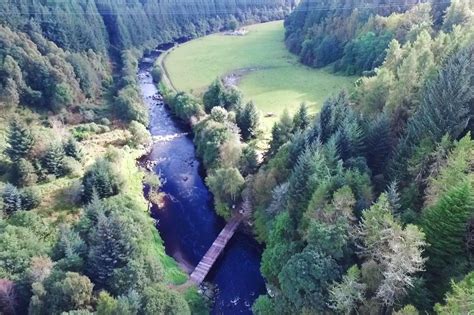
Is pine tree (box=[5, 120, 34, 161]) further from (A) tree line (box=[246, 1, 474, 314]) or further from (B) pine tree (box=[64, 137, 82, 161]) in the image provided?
(A) tree line (box=[246, 1, 474, 314])

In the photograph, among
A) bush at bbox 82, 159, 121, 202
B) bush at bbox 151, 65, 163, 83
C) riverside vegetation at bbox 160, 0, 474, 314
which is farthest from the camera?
bush at bbox 151, 65, 163, 83

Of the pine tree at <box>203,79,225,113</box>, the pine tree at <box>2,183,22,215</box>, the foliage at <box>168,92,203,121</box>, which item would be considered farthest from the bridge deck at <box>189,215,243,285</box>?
the pine tree at <box>203,79,225,113</box>

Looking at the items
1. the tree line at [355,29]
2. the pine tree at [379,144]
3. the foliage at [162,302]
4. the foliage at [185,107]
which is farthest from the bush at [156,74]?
the foliage at [162,302]

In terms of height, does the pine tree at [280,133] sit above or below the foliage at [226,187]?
above

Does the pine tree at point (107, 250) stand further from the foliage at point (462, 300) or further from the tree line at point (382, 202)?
the foliage at point (462, 300)

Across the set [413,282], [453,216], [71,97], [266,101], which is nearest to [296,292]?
[413,282]

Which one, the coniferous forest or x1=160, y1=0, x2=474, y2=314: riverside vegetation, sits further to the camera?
the coniferous forest

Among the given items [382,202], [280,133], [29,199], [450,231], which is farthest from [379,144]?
[29,199]

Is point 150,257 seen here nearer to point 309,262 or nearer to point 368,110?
point 309,262
